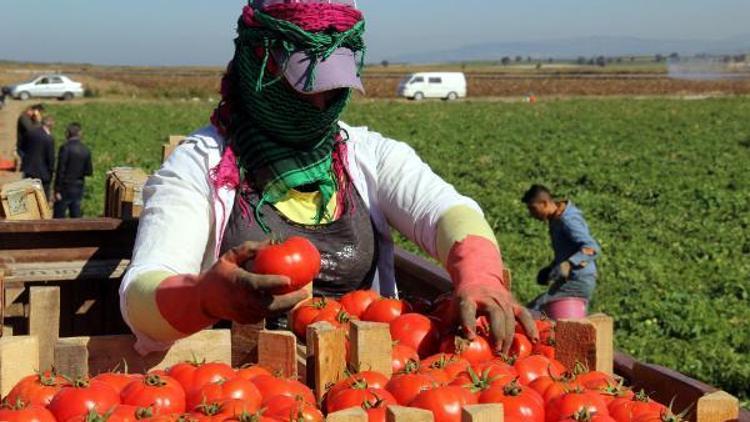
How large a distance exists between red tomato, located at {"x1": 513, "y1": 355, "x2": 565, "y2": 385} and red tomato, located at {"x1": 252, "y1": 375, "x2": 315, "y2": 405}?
0.56 meters

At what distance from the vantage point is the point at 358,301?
315 cm

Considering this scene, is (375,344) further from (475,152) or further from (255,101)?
(475,152)

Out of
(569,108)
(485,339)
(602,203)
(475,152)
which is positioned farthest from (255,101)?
(569,108)

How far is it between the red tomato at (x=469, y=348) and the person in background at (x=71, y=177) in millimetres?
12350

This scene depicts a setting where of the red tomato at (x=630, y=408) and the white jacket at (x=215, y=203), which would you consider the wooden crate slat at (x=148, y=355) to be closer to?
the white jacket at (x=215, y=203)

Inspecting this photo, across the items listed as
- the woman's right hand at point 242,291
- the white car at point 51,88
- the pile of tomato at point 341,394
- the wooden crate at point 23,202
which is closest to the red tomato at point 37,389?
the pile of tomato at point 341,394

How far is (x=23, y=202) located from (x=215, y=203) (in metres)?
2.14

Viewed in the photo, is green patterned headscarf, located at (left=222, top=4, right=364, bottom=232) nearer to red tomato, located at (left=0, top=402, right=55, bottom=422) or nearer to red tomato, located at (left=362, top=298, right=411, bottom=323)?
red tomato, located at (left=362, top=298, right=411, bottom=323)

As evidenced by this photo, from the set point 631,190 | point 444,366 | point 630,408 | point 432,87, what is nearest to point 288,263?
point 444,366

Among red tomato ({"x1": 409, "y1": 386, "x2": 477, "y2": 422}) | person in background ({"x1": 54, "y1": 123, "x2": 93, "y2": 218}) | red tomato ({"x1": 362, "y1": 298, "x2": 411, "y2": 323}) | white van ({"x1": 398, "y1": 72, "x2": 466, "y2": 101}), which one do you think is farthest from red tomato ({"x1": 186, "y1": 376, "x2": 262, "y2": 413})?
white van ({"x1": 398, "y1": 72, "x2": 466, "y2": 101})

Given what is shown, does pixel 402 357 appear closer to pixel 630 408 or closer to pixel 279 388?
pixel 279 388

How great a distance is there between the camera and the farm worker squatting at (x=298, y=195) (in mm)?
2891

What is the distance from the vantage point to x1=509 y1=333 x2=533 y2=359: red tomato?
2908mm

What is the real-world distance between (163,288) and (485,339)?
863 mm
